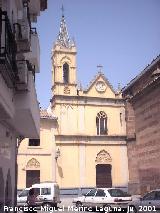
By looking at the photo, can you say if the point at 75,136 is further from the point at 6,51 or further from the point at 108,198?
the point at 6,51

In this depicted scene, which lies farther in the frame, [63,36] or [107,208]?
[63,36]

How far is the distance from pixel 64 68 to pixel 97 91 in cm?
443

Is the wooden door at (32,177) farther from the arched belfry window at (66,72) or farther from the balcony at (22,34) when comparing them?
the balcony at (22,34)

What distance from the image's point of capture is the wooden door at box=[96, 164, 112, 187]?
3781 cm

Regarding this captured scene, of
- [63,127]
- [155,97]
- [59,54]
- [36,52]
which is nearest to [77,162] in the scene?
[63,127]

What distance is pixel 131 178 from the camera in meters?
30.5

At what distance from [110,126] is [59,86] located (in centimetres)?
696

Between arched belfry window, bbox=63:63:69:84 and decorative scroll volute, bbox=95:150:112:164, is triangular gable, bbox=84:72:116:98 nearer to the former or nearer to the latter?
arched belfry window, bbox=63:63:69:84

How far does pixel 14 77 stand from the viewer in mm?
8180

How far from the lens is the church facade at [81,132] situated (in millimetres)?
36969

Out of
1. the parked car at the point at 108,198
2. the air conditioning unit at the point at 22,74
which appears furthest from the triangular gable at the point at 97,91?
the air conditioning unit at the point at 22,74

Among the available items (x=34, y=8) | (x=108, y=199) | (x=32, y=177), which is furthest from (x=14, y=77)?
(x=32, y=177)

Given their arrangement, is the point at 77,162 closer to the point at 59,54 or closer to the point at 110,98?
the point at 110,98

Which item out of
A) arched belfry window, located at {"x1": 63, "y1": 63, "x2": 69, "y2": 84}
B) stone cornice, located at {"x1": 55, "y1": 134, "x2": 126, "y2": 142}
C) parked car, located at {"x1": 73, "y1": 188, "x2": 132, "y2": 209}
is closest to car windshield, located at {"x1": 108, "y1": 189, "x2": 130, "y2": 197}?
parked car, located at {"x1": 73, "y1": 188, "x2": 132, "y2": 209}
